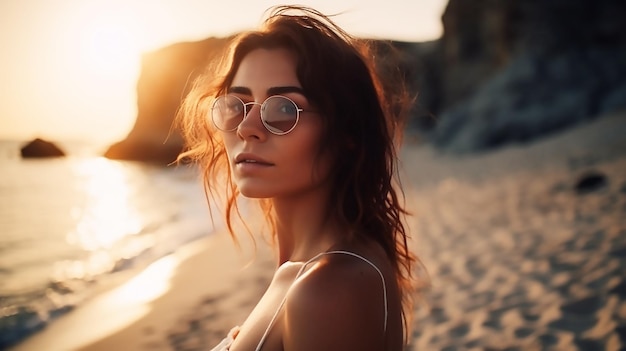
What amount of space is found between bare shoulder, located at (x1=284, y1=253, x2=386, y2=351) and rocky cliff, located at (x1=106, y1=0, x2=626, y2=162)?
112 cm

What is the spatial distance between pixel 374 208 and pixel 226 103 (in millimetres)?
533

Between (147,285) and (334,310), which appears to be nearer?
(334,310)

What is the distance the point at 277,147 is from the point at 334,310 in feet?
1.64

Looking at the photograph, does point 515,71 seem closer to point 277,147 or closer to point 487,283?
point 487,283

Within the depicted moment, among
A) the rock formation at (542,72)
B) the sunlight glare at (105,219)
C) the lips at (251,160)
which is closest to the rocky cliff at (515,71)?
the rock formation at (542,72)

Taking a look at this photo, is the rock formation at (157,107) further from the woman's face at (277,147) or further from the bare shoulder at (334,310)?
the bare shoulder at (334,310)

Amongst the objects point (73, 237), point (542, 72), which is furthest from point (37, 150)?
point (542, 72)

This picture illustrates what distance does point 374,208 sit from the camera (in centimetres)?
143

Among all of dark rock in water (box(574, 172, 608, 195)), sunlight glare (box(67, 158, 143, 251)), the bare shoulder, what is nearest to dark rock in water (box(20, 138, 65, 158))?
sunlight glare (box(67, 158, 143, 251))

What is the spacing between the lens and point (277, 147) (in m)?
1.31

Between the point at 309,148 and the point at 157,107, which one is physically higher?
the point at 309,148

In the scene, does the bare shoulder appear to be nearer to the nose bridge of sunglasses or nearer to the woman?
the woman

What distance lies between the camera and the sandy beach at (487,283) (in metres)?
3.54

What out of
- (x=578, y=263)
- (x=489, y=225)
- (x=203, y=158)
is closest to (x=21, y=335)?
(x=203, y=158)
